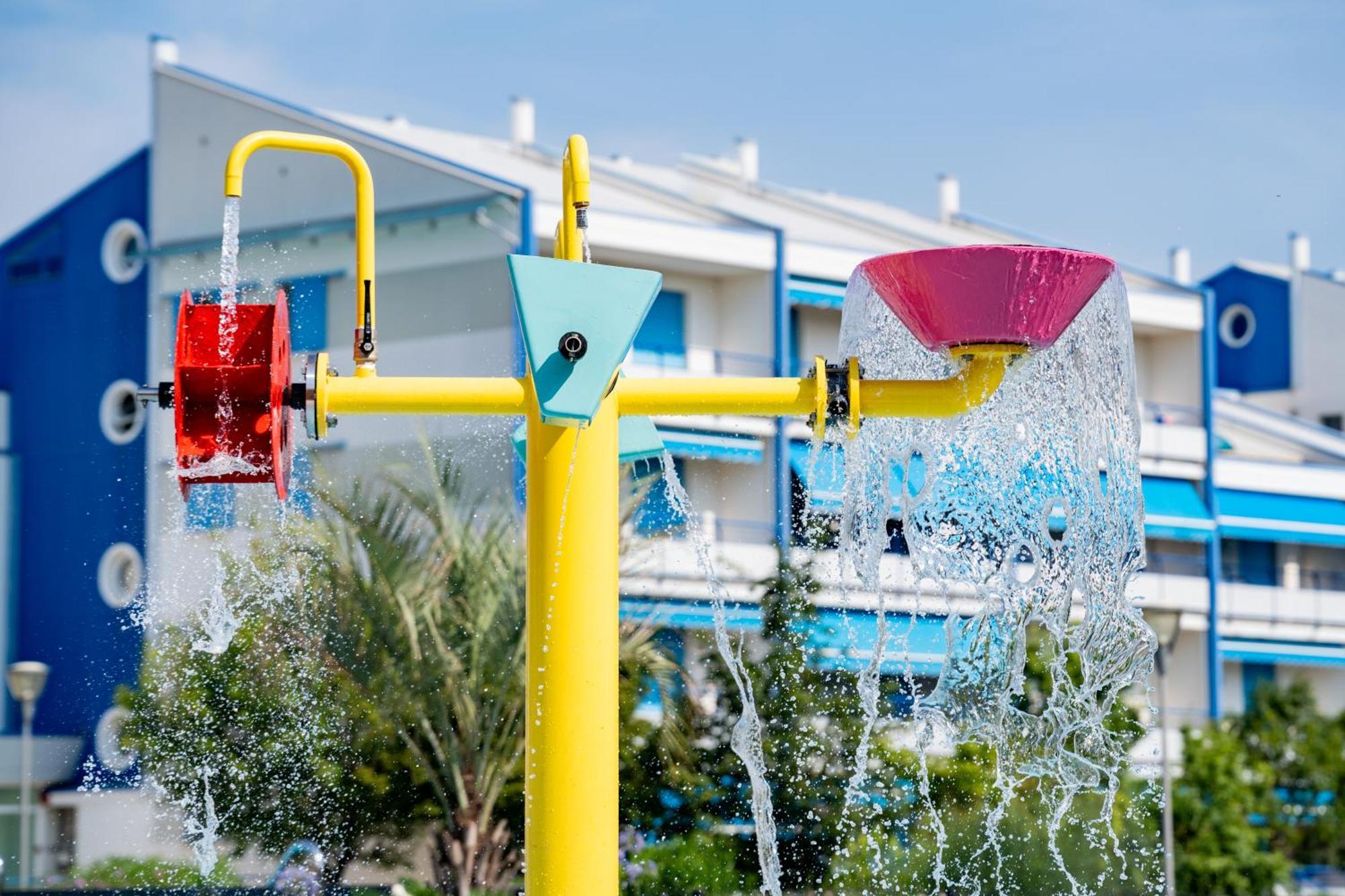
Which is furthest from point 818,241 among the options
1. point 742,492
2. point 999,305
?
point 999,305

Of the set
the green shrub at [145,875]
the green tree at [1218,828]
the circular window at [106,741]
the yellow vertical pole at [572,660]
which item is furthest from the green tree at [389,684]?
the green tree at [1218,828]

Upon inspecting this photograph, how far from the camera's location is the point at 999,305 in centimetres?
399

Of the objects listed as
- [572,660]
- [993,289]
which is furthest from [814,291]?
[572,660]

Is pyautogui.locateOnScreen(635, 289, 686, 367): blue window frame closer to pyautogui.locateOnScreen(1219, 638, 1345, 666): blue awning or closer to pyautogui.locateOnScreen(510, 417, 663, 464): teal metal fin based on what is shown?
pyautogui.locateOnScreen(1219, 638, 1345, 666): blue awning

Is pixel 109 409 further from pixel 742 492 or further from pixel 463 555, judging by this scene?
pixel 463 555

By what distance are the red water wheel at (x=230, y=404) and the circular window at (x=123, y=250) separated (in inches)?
951

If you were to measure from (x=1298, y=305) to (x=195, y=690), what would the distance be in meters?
31.0

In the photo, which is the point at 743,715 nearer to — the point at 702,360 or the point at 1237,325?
the point at 702,360

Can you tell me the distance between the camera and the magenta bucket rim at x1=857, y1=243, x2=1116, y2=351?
394cm

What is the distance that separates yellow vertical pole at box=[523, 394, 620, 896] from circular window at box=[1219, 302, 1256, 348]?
124ft

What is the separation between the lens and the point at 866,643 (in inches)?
658

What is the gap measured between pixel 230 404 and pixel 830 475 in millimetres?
10762

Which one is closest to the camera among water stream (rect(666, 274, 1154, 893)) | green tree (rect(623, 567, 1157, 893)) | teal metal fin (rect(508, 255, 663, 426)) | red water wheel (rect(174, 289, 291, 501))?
teal metal fin (rect(508, 255, 663, 426))

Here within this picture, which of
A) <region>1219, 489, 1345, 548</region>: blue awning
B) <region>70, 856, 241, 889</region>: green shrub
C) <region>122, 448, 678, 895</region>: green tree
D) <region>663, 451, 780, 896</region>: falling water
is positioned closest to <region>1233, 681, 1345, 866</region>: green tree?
<region>1219, 489, 1345, 548</region>: blue awning
